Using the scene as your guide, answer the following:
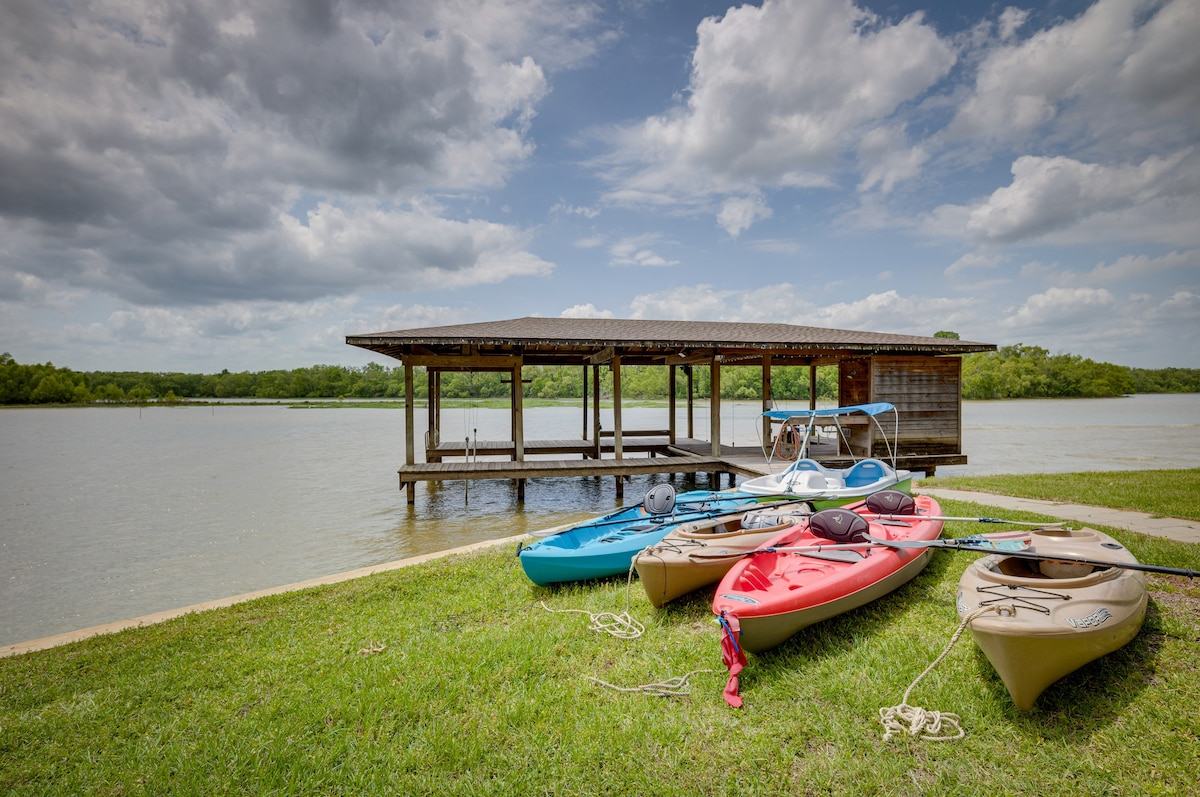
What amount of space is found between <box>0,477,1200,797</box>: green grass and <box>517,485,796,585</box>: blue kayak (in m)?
0.79

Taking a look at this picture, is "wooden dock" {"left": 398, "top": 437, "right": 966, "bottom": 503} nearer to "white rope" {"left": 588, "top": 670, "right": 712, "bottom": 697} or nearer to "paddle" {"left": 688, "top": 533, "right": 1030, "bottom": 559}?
"paddle" {"left": 688, "top": 533, "right": 1030, "bottom": 559}

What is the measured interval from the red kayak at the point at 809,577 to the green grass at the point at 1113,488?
4397 mm

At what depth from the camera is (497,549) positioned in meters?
7.62

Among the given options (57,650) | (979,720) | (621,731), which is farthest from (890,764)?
(57,650)

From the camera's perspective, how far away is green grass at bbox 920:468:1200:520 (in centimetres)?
797

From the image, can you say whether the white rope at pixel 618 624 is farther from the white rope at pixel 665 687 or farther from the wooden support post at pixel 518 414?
the wooden support post at pixel 518 414

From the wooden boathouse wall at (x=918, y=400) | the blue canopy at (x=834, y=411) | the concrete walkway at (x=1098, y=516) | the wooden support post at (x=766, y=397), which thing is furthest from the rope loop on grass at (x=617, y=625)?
the wooden boathouse wall at (x=918, y=400)

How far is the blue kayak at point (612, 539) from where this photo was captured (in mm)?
5734

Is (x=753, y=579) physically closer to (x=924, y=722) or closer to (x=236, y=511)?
(x=924, y=722)

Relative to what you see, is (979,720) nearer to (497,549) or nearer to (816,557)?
(816,557)

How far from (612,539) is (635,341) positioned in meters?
5.76

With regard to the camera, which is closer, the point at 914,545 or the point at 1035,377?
the point at 914,545

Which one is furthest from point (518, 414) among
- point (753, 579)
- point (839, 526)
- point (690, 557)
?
point (753, 579)

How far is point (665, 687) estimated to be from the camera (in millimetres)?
3754
